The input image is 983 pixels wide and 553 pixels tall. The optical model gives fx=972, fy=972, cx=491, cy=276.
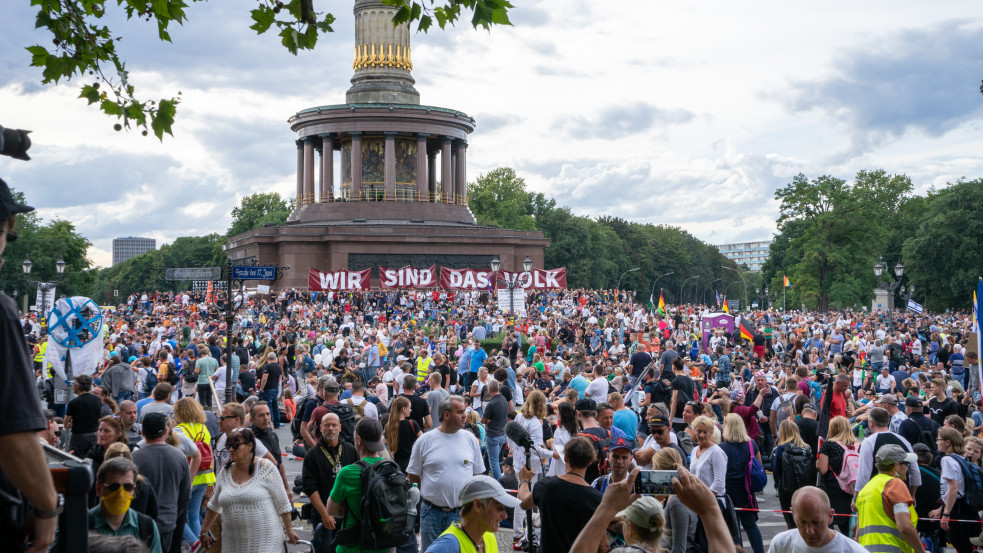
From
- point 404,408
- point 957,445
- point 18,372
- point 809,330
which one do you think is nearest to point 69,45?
point 404,408

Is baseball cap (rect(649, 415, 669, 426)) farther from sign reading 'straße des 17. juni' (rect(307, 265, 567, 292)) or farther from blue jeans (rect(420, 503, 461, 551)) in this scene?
sign reading 'straße des 17. juni' (rect(307, 265, 567, 292))

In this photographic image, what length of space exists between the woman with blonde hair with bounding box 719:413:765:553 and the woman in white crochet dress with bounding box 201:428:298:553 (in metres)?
4.19

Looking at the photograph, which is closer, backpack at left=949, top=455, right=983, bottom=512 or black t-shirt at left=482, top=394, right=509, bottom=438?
backpack at left=949, top=455, right=983, bottom=512

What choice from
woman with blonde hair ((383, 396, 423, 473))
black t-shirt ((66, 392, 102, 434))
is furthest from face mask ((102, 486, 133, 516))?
black t-shirt ((66, 392, 102, 434))

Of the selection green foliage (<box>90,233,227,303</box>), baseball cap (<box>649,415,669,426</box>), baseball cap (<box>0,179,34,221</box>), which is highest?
green foliage (<box>90,233,227,303</box>)

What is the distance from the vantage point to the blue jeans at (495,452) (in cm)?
1158

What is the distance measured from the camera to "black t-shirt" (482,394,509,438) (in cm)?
1163

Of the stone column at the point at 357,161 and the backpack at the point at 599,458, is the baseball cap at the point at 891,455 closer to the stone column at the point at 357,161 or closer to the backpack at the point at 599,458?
the backpack at the point at 599,458

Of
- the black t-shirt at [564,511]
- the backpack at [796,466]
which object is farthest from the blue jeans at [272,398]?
the black t-shirt at [564,511]

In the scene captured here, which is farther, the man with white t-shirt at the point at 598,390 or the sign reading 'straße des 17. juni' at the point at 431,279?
the sign reading 'straße des 17. juni' at the point at 431,279

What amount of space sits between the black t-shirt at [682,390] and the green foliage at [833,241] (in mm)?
63307

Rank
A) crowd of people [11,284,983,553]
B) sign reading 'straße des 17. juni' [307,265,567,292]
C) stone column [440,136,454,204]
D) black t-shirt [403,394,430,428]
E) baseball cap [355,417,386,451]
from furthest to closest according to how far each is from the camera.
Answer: stone column [440,136,454,204]
sign reading 'straße des 17. juni' [307,265,567,292]
black t-shirt [403,394,430,428]
baseball cap [355,417,386,451]
crowd of people [11,284,983,553]

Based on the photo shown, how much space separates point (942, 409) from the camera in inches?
499

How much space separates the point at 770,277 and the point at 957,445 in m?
90.7
